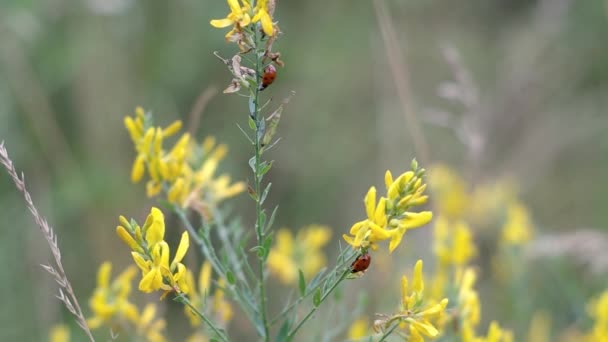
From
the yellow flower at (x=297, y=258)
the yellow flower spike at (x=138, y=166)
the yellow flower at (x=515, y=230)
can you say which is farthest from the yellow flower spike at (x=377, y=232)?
the yellow flower at (x=515, y=230)

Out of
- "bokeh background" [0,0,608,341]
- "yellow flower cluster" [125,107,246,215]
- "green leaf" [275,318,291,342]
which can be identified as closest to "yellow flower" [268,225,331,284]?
"bokeh background" [0,0,608,341]

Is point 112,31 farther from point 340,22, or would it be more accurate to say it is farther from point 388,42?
point 388,42

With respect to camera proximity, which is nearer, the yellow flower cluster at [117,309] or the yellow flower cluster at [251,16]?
the yellow flower cluster at [251,16]

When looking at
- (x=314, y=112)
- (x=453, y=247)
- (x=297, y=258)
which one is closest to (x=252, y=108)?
(x=453, y=247)

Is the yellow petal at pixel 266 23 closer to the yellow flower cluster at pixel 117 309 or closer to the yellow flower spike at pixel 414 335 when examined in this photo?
the yellow flower spike at pixel 414 335

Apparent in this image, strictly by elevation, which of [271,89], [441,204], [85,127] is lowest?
[85,127]

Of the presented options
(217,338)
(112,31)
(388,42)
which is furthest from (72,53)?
(217,338)
